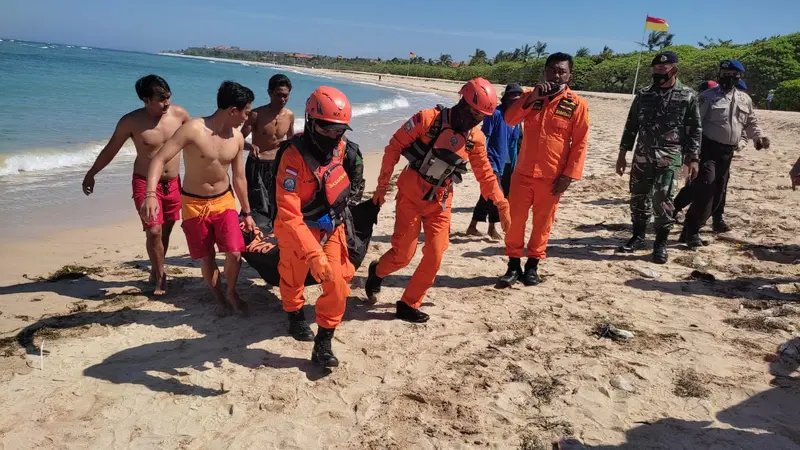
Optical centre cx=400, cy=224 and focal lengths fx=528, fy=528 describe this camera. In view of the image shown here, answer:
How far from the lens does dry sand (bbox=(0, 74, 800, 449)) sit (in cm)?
287

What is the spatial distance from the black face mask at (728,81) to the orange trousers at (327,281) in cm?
499

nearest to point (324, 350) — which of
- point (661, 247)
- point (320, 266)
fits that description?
point (320, 266)

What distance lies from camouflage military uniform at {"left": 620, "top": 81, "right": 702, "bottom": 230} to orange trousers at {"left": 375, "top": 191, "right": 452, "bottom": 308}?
2663mm

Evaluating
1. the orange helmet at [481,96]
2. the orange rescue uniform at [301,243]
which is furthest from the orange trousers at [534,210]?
the orange rescue uniform at [301,243]

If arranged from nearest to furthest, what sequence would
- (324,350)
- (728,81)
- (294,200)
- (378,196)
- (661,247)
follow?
(294,200), (324,350), (378,196), (661,247), (728,81)

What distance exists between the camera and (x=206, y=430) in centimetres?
285

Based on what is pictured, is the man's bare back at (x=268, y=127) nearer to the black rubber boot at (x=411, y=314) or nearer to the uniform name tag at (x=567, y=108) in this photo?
→ the black rubber boot at (x=411, y=314)

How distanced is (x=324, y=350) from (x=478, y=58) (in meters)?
90.4

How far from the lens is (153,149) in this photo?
443cm

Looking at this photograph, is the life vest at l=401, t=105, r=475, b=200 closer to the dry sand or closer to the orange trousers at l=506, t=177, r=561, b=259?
the orange trousers at l=506, t=177, r=561, b=259

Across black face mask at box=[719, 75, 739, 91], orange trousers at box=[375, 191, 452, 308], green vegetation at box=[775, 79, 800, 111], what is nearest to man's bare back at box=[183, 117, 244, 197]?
orange trousers at box=[375, 191, 452, 308]

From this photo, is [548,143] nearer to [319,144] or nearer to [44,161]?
[319,144]

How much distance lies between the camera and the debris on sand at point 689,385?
3223mm

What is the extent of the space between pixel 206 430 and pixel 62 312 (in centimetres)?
215
